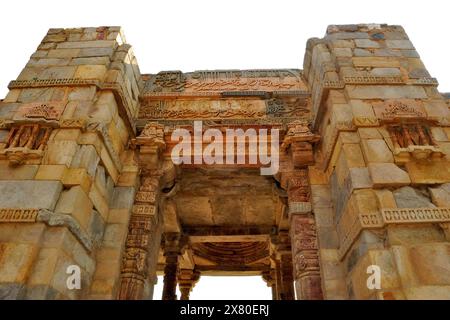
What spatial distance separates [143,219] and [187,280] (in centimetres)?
786

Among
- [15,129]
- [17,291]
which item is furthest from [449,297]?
[15,129]

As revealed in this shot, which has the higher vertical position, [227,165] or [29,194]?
[227,165]

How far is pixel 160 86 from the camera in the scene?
25.4 ft

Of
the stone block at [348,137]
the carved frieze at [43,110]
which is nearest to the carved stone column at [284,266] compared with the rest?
the stone block at [348,137]

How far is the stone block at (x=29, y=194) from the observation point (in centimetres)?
416

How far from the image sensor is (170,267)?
9.98 metres

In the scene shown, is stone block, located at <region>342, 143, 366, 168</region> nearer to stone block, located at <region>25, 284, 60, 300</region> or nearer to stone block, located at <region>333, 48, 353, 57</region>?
stone block, located at <region>333, 48, 353, 57</region>

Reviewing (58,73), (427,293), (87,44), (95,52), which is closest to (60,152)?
A: (58,73)

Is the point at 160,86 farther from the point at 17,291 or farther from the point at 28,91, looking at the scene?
the point at 17,291

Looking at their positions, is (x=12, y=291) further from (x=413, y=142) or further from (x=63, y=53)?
(x=413, y=142)

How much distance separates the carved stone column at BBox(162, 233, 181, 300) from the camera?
9906 millimetres

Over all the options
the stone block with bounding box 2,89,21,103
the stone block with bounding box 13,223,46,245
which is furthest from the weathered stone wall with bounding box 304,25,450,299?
the stone block with bounding box 2,89,21,103

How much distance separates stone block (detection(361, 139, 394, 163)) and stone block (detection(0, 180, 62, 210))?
4152mm
